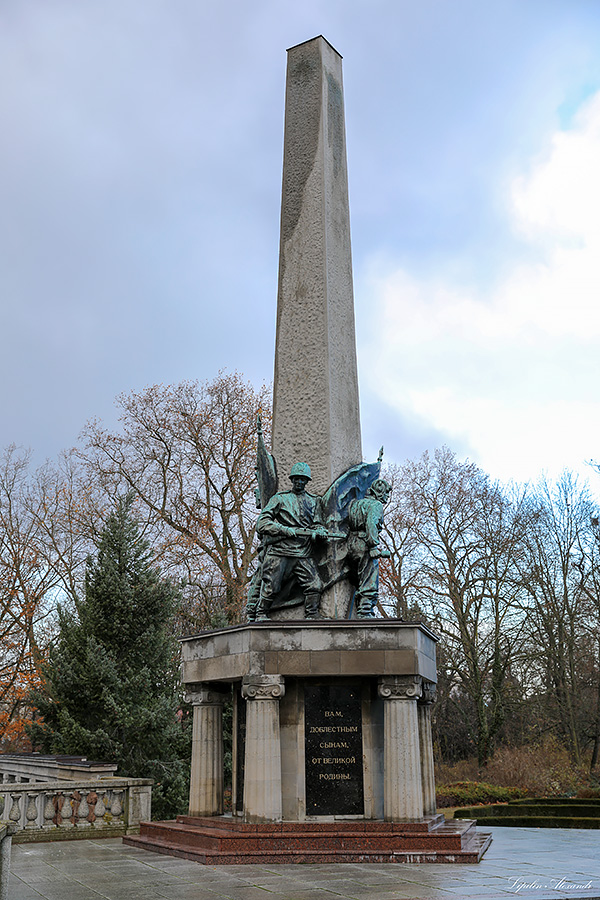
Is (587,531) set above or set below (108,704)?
above

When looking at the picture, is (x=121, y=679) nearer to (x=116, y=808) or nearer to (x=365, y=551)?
(x=116, y=808)

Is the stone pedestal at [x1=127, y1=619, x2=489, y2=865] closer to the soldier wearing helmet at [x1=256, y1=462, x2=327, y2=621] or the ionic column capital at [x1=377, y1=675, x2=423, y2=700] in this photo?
the ionic column capital at [x1=377, y1=675, x2=423, y2=700]

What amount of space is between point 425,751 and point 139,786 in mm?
4197

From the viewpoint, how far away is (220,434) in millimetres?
31422

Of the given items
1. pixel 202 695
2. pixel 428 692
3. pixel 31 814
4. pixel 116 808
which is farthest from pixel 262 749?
pixel 31 814

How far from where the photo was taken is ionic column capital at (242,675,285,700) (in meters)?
9.73

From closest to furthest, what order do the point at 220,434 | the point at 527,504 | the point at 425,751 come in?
the point at 425,751
the point at 220,434
the point at 527,504

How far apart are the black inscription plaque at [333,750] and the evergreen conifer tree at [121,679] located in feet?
32.8

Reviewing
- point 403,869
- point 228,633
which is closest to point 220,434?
point 228,633

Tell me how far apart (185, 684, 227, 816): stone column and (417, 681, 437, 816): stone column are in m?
2.66

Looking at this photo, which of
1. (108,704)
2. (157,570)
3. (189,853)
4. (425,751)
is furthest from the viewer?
(157,570)

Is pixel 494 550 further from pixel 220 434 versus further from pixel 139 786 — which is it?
pixel 139 786

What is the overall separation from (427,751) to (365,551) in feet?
9.00

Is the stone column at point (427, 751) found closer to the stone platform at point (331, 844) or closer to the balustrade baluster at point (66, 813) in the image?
the stone platform at point (331, 844)
